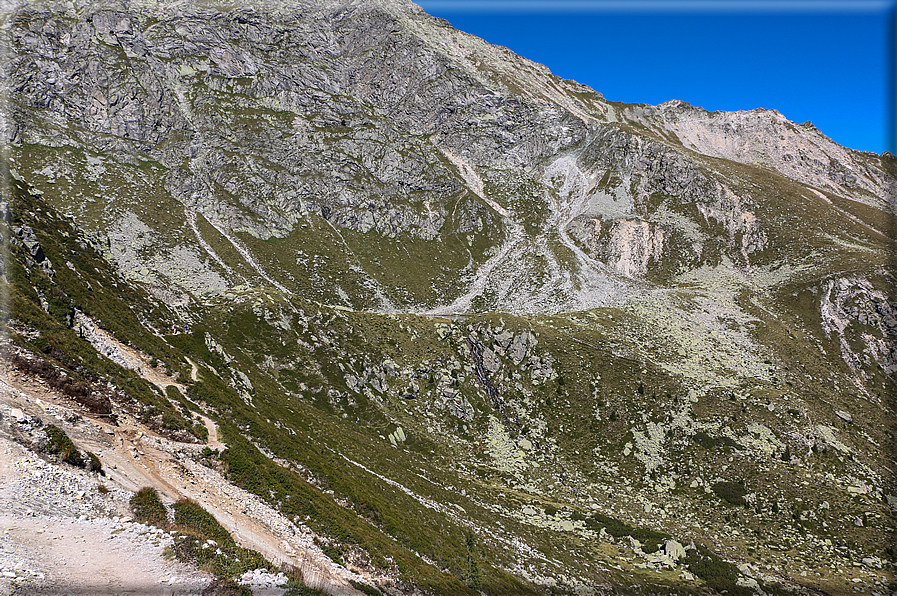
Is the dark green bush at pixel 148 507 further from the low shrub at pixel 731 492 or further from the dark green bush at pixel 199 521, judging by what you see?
the low shrub at pixel 731 492

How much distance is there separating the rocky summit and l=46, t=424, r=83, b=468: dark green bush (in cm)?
22

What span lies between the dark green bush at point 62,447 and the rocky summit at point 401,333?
0.22m

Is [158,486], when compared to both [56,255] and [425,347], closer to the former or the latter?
[56,255]

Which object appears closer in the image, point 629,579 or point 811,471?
point 629,579

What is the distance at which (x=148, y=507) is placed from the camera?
1396 cm

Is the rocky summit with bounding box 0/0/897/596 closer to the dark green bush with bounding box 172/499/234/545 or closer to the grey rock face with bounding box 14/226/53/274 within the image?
the dark green bush with bounding box 172/499/234/545

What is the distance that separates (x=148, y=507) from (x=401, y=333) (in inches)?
2099

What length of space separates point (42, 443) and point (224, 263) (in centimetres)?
10561

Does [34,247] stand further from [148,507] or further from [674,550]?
[674,550]

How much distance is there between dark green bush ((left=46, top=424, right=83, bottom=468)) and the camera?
44.4 feet

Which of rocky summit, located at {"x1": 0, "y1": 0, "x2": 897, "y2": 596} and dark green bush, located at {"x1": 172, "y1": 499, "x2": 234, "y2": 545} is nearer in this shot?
dark green bush, located at {"x1": 172, "y1": 499, "x2": 234, "y2": 545}

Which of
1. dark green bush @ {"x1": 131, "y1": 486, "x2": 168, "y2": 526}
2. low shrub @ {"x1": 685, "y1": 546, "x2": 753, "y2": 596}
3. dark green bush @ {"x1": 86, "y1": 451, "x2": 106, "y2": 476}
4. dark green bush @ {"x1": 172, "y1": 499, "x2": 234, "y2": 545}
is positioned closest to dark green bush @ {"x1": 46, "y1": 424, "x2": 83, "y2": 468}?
dark green bush @ {"x1": 86, "y1": 451, "x2": 106, "y2": 476}

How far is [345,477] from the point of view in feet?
98.7

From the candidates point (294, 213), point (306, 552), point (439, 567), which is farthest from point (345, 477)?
point (294, 213)
